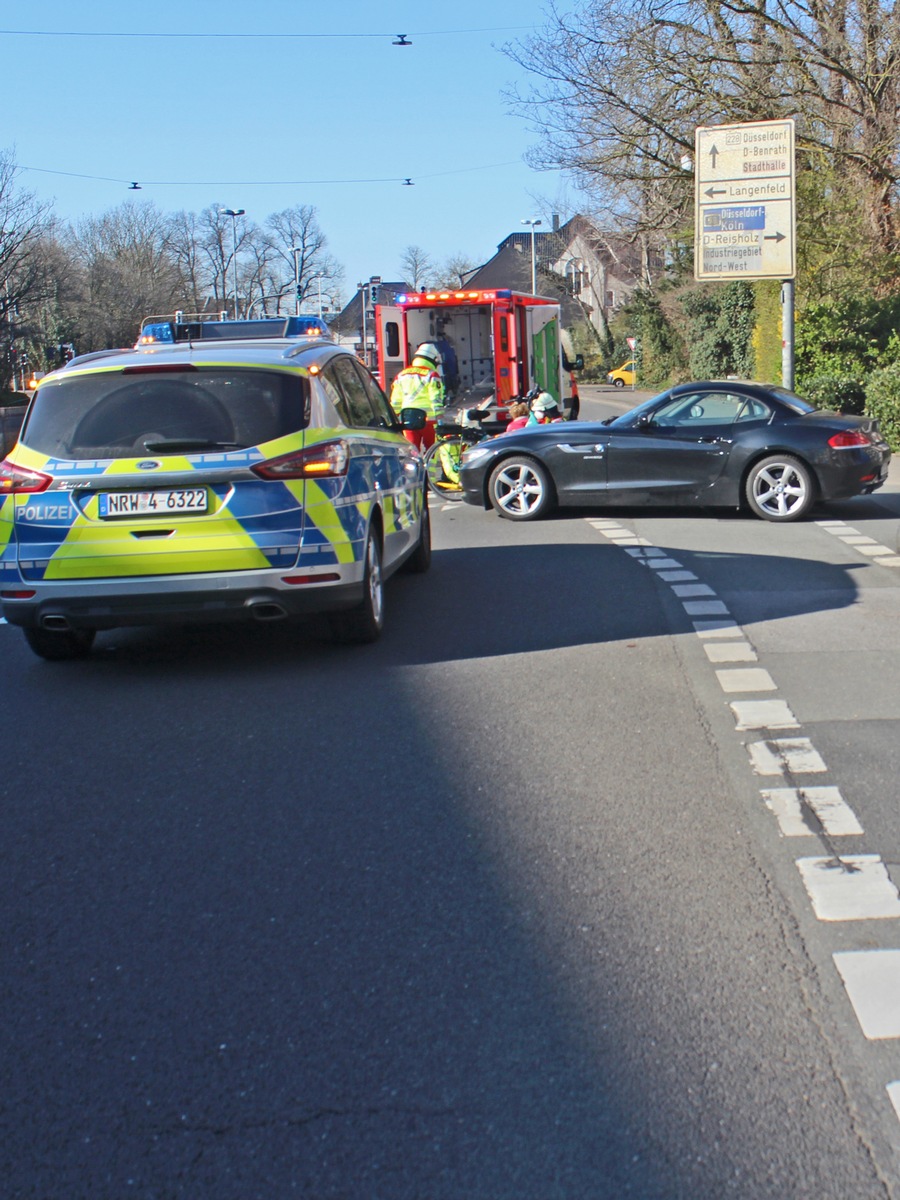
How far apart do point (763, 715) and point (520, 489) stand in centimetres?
871

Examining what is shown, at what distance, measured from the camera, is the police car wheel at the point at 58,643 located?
815 cm

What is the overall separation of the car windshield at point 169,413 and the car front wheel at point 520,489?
291 inches

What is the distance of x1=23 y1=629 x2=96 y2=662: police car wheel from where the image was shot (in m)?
8.15

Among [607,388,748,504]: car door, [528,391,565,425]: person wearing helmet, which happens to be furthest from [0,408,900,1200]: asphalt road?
[528,391,565,425]: person wearing helmet

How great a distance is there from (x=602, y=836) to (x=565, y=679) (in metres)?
2.60

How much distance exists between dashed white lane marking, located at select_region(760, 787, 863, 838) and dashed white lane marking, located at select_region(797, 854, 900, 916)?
272mm

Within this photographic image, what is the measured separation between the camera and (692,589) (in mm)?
10070

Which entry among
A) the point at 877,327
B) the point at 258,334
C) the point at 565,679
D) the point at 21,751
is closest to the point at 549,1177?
the point at 21,751

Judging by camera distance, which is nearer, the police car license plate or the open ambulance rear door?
the police car license plate

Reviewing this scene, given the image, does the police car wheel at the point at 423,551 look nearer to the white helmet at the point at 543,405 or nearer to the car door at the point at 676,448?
the car door at the point at 676,448

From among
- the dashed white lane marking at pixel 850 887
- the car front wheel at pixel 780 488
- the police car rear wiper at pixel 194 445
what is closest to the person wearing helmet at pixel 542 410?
the car front wheel at pixel 780 488

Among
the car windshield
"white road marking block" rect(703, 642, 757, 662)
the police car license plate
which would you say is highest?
the car windshield

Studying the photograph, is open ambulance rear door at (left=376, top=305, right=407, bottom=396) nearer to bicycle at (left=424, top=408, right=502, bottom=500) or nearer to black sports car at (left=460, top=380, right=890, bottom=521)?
bicycle at (left=424, top=408, right=502, bottom=500)

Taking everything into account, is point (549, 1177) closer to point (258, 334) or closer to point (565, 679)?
point (565, 679)
